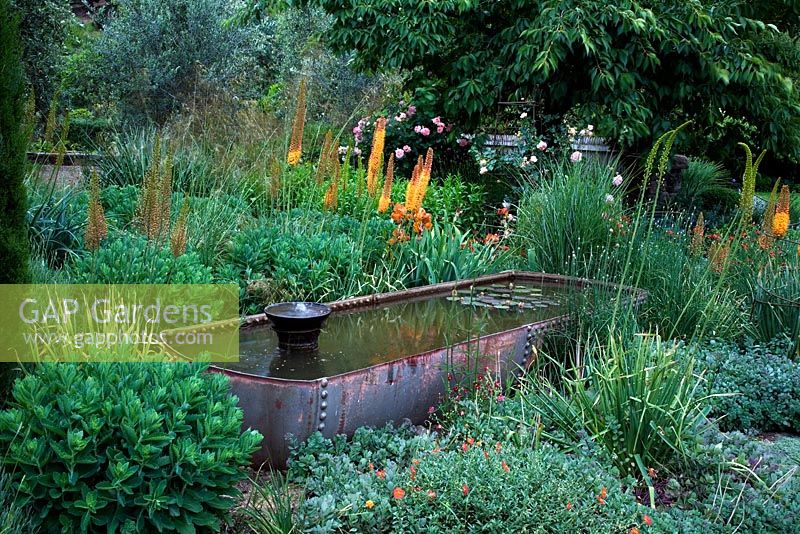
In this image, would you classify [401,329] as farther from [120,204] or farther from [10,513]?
[120,204]

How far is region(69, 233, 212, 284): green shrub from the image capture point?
409 cm

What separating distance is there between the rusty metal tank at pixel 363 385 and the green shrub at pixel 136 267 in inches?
18.5

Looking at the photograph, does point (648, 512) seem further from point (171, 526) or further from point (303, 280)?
point (303, 280)

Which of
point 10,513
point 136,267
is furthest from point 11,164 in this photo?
point 10,513

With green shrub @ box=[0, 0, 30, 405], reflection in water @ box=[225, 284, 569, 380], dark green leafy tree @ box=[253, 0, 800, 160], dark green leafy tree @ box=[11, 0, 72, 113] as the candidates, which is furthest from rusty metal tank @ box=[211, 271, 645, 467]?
dark green leafy tree @ box=[11, 0, 72, 113]

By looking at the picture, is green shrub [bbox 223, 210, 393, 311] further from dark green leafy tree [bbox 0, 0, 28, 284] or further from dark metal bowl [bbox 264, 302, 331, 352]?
dark green leafy tree [bbox 0, 0, 28, 284]

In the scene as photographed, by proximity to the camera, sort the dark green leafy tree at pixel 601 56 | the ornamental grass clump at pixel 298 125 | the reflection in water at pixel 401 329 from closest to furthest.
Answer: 1. the reflection in water at pixel 401 329
2. the ornamental grass clump at pixel 298 125
3. the dark green leafy tree at pixel 601 56

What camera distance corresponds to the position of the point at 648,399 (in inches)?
137

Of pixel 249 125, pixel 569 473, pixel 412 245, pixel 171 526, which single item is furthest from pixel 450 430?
pixel 249 125

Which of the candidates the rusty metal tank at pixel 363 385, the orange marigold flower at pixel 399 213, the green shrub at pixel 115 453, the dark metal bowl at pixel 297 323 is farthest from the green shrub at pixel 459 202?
the green shrub at pixel 115 453

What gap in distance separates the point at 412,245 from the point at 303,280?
1099mm

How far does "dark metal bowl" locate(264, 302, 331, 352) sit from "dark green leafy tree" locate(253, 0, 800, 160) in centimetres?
510

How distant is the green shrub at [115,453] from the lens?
2525 mm

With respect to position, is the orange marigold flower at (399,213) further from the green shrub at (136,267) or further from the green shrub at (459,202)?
the green shrub at (459,202)
